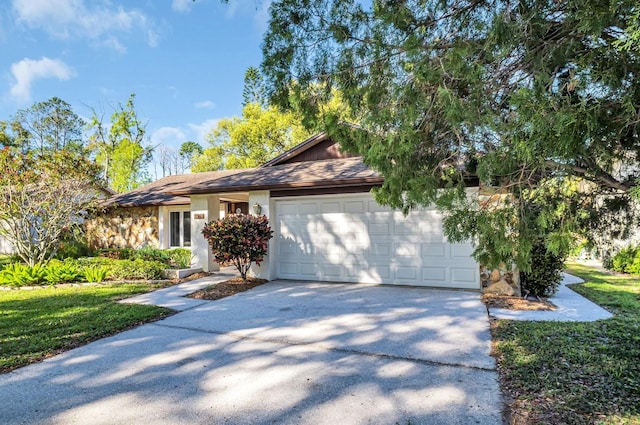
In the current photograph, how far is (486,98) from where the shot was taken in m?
3.31

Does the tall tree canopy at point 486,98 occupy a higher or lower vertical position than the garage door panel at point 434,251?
higher

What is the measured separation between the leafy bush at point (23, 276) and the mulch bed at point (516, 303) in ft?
37.1

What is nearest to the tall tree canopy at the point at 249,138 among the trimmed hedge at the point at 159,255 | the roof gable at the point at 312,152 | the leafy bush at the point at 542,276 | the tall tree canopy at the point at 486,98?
the roof gable at the point at 312,152

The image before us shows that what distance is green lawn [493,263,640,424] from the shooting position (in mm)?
2951

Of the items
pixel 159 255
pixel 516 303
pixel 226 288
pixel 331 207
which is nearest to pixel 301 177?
pixel 331 207

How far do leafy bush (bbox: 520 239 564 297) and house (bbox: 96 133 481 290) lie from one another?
1.01m

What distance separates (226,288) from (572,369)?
6877 mm

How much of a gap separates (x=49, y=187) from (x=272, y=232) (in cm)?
703

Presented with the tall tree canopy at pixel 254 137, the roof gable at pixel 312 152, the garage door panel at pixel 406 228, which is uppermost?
the tall tree canopy at pixel 254 137

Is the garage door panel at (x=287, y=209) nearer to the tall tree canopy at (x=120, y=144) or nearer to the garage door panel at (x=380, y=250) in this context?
the garage door panel at (x=380, y=250)

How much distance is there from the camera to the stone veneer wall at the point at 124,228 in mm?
15125

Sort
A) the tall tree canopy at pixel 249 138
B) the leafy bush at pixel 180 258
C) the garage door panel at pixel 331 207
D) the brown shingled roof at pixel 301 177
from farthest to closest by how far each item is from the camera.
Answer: the tall tree canopy at pixel 249 138
the leafy bush at pixel 180 258
the garage door panel at pixel 331 207
the brown shingled roof at pixel 301 177

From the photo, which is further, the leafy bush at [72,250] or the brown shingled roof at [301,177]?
the leafy bush at [72,250]

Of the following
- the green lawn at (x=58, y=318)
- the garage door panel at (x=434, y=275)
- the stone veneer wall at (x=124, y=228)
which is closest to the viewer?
the green lawn at (x=58, y=318)
